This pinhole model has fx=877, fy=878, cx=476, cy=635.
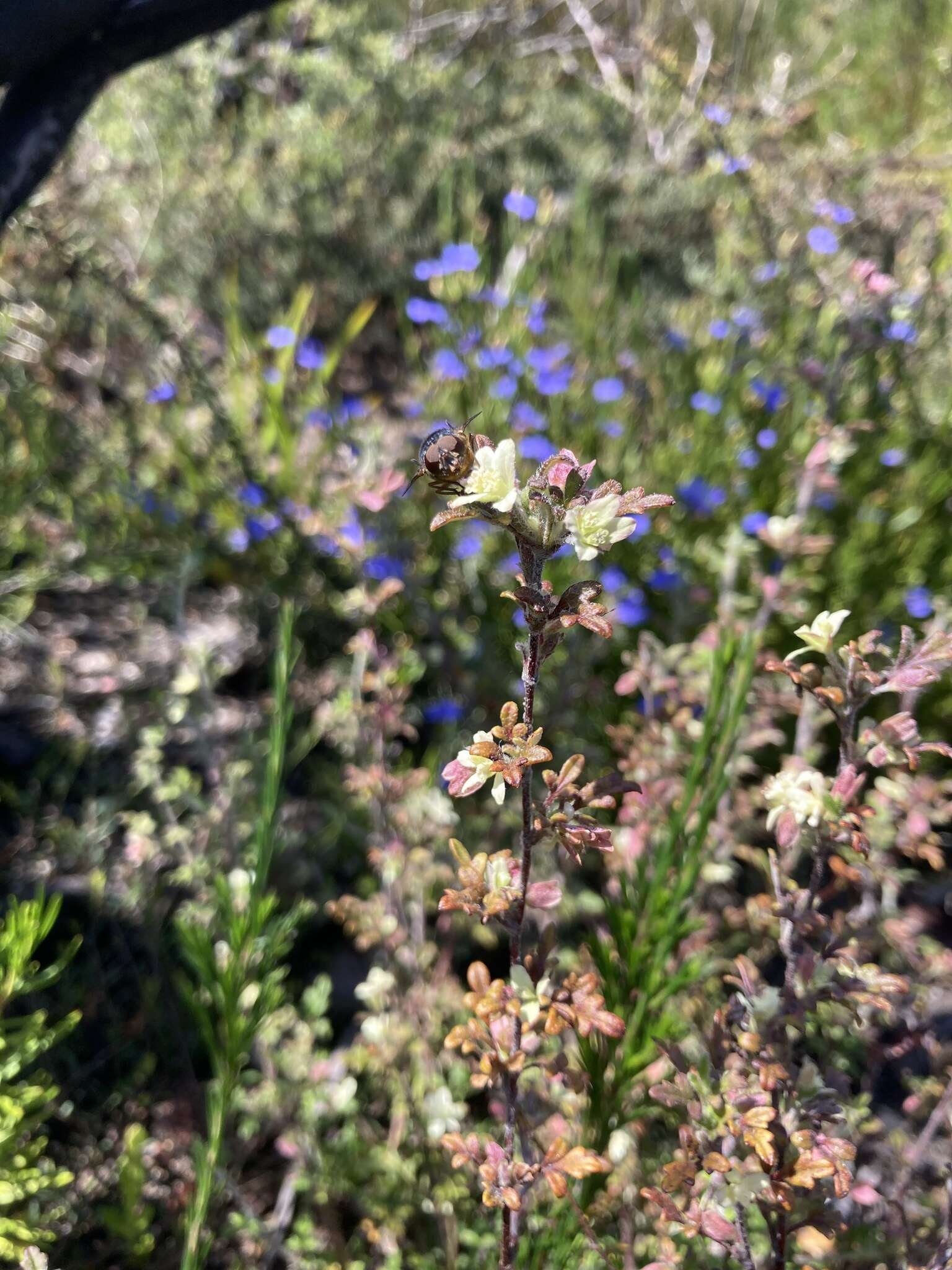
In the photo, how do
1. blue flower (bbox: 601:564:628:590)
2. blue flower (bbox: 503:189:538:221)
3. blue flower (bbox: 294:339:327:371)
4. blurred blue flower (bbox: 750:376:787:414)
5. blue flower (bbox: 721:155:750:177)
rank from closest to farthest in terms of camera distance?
blue flower (bbox: 601:564:628:590)
blue flower (bbox: 721:155:750:177)
blurred blue flower (bbox: 750:376:787:414)
blue flower (bbox: 294:339:327:371)
blue flower (bbox: 503:189:538:221)

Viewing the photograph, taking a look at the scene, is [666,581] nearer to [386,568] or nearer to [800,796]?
[386,568]

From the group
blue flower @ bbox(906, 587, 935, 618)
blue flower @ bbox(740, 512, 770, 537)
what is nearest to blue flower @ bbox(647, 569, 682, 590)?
blue flower @ bbox(740, 512, 770, 537)

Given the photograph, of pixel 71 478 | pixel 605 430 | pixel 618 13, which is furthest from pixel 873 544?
pixel 618 13

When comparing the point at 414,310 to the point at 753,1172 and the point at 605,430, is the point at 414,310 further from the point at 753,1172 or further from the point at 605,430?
the point at 753,1172

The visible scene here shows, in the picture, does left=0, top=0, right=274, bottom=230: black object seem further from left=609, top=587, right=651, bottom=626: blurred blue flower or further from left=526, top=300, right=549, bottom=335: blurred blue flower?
left=526, top=300, right=549, bottom=335: blurred blue flower

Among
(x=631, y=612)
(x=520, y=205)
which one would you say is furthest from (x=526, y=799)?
(x=520, y=205)

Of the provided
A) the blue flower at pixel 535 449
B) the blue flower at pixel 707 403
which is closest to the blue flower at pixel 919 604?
the blue flower at pixel 707 403

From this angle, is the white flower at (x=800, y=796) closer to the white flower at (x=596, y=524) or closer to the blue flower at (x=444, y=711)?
the white flower at (x=596, y=524)
